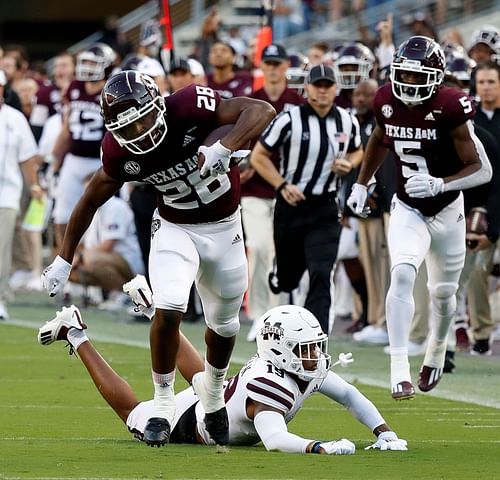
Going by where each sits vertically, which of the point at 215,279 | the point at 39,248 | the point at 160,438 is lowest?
the point at 39,248

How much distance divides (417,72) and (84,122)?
5.46 metres

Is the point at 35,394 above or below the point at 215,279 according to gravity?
below

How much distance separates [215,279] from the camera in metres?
6.49

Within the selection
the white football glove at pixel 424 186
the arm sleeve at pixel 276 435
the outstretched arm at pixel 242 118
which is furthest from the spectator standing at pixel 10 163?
the arm sleeve at pixel 276 435

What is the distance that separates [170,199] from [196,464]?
1.25 m

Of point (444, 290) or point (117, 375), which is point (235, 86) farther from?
point (117, 375)

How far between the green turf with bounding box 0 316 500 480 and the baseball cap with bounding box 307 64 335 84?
82.7 inches

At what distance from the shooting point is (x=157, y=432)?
6.22 m

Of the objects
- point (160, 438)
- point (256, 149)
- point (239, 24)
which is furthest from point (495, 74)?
point (239, 24)

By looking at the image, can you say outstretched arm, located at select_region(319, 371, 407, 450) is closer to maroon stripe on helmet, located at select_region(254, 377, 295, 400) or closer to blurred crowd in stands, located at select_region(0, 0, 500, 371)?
maroon stripe on helmet, located at select_region(254, 377, 295, 400)

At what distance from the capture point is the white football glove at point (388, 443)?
608cm

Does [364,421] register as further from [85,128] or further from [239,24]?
[239,24]

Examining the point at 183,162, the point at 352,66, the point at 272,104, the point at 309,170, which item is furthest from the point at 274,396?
the point at 352,66

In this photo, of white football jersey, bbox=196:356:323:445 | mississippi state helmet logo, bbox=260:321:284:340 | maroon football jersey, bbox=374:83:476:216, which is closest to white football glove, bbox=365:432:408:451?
white football jersey, bbox=196:356:323:445
